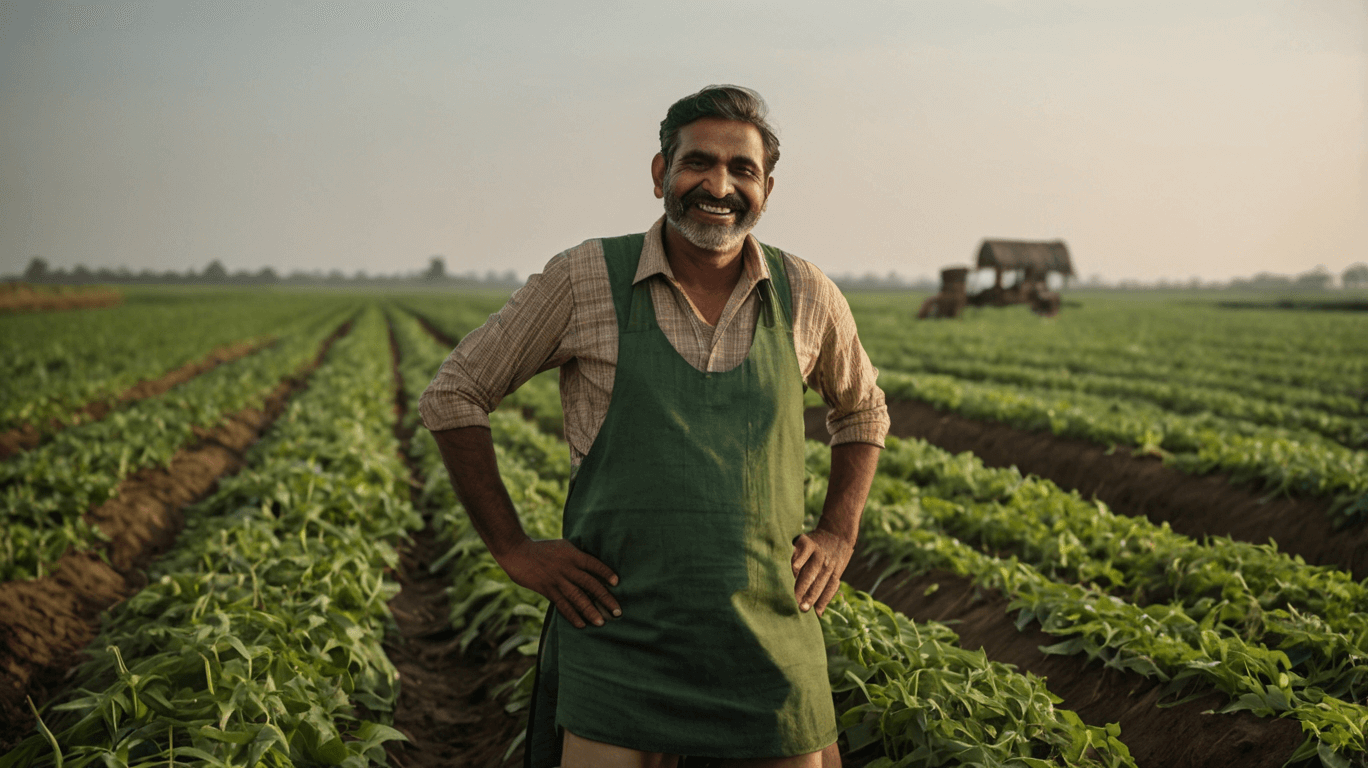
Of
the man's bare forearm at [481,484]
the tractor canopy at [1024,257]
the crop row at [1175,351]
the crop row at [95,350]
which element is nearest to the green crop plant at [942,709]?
the man's bare forearm at [481,484]

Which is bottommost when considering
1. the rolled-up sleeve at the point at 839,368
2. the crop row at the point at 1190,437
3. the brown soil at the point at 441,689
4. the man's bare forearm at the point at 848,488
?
the brown soil at the point at 441,689

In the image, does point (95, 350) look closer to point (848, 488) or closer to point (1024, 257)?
point (848, 488)

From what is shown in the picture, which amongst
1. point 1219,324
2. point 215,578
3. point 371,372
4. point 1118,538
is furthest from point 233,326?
point 1219,324

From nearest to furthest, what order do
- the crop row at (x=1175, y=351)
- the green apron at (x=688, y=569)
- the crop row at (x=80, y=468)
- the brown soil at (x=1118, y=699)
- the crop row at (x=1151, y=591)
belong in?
the green apron at (x=688, y=569) < the brown soil at (x=1118, y=699) < the crop row at (x=1151, y=591) < the crop row at (x=80, y=468) < the crop row at (x=1175, y=351)

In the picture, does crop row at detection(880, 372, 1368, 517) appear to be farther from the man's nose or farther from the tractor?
the tractor

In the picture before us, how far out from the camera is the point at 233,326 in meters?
35.3

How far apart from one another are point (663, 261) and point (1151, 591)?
4.80 m

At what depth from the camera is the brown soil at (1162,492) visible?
658cm

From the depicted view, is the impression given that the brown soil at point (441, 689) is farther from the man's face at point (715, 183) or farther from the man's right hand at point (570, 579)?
the man's face at point (715, 183)

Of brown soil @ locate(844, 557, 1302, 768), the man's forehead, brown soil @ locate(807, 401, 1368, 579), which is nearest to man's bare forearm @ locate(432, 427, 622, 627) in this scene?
the man's forehead

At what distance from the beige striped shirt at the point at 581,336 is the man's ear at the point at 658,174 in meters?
0.11

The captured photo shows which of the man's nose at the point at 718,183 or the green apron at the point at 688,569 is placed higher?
the man's nose at the point at 718,183

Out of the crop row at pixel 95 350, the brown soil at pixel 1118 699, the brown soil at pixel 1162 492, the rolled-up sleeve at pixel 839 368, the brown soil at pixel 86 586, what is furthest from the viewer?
the crop row at pixel 95 350

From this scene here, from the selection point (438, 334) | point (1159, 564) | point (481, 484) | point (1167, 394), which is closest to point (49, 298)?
point (438, 334)
